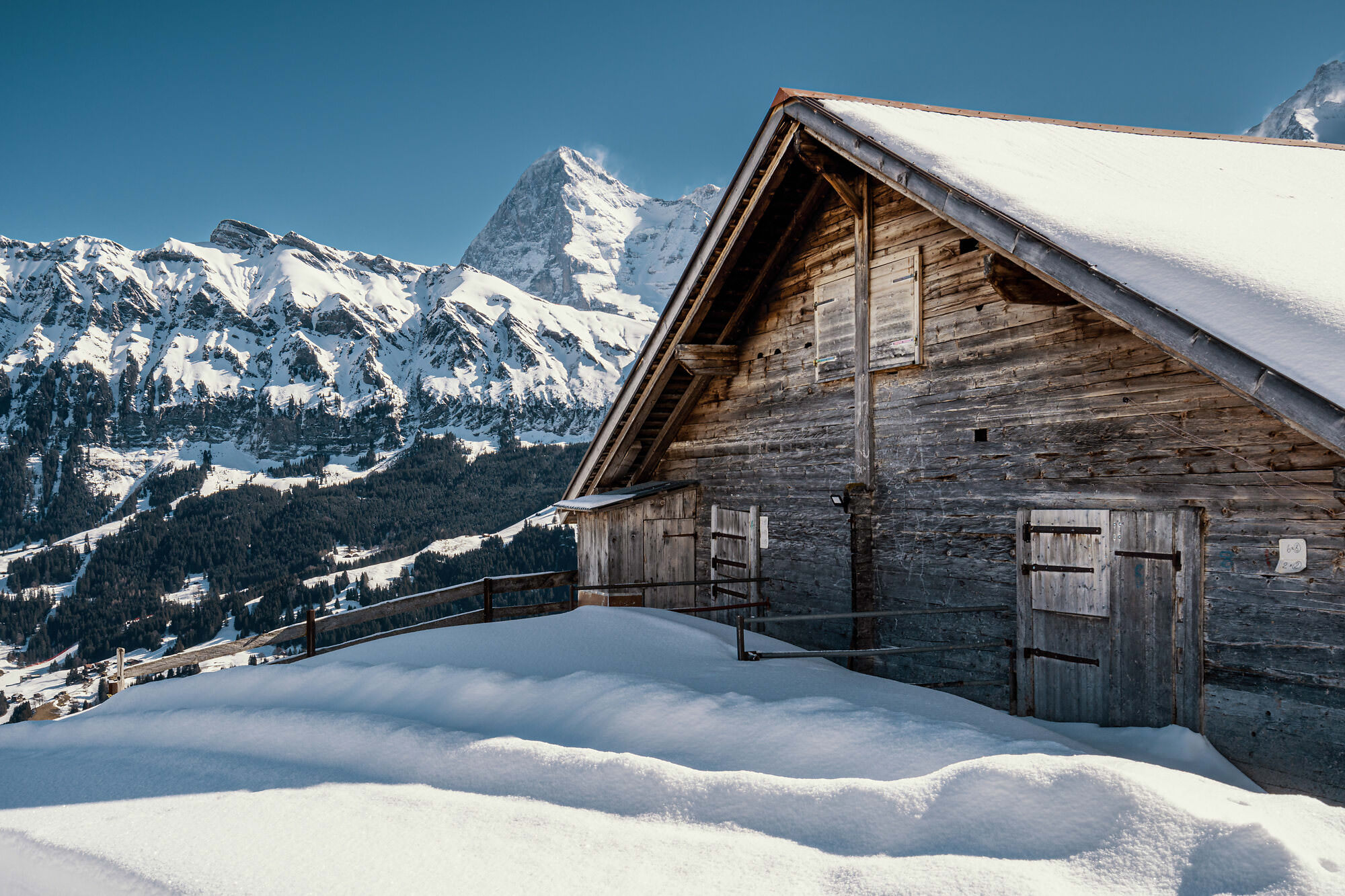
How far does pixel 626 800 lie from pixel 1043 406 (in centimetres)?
523

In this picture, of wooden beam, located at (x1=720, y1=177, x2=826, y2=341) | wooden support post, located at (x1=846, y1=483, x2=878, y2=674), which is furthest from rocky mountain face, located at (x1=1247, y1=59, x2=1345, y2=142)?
wooden support post, located at (x1=846, y1=483, x2=878, y2=674)

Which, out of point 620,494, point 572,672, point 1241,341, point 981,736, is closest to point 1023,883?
point 981,736

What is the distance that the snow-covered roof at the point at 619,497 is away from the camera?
12055 mm

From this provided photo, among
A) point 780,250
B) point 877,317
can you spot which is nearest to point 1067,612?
point 877,317

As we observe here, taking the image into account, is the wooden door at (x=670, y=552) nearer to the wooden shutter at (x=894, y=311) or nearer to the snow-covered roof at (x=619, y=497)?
the snow-covered roof at (x=619, y=497)

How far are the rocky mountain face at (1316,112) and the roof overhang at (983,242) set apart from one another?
56.3 m

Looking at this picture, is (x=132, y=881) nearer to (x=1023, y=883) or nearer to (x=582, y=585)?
(x=1023, y=883)

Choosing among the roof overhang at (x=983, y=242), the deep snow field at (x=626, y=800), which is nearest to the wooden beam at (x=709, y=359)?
the roof overhang at (x=983, y=242)

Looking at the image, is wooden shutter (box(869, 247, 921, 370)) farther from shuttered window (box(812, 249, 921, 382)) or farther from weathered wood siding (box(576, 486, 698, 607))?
weathered wood siding (box(576, 486, 698, 607))

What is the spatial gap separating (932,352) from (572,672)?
499cm

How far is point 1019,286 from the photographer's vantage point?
6.58m

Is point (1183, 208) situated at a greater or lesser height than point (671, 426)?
greater

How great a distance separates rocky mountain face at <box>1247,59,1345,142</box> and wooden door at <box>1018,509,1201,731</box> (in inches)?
2276

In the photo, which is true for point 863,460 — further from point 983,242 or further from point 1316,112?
point 1316,112
